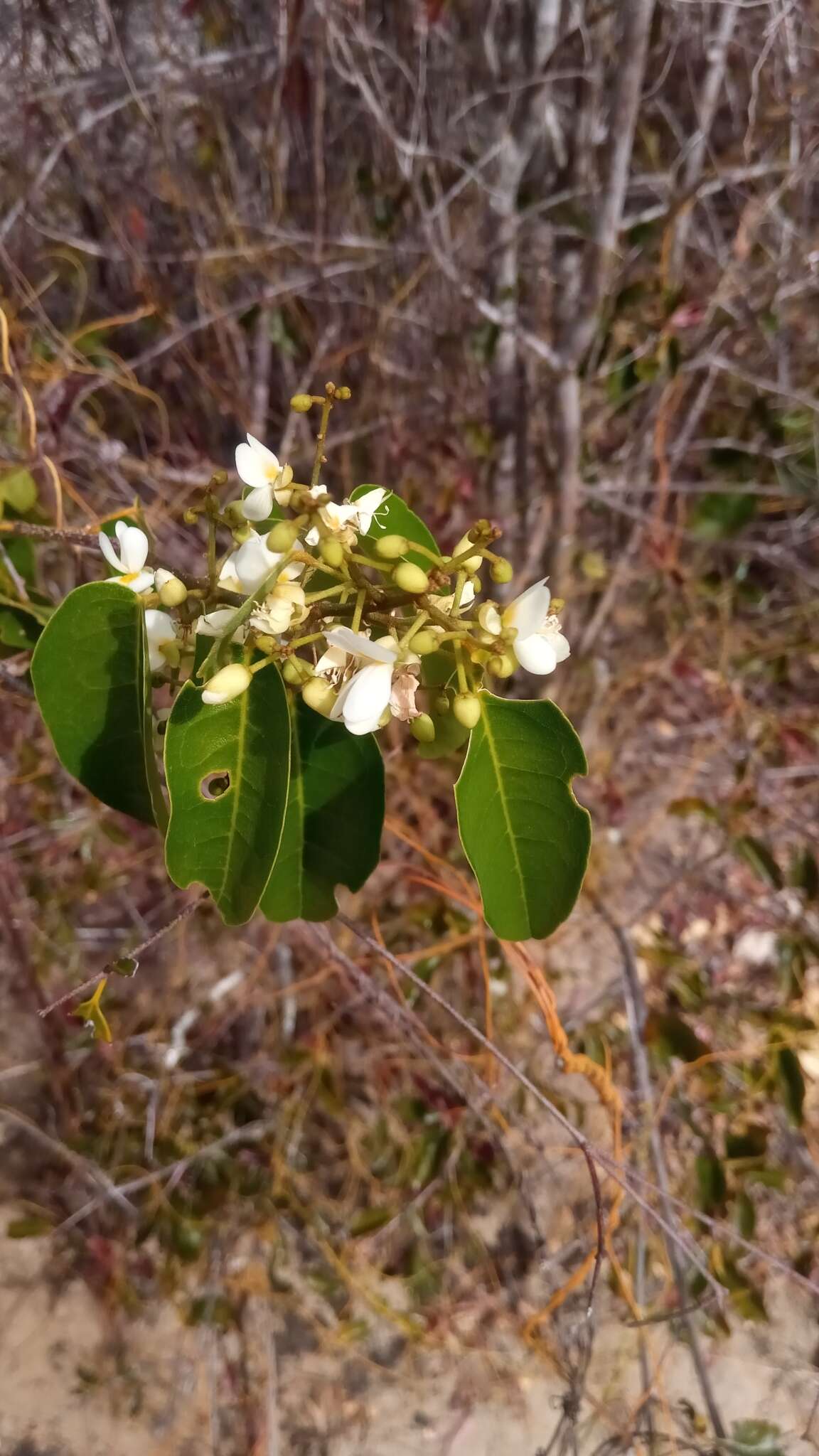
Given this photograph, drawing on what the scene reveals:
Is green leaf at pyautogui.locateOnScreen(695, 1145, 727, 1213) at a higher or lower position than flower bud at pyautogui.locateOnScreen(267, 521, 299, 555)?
lower

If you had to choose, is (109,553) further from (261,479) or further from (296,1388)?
(296,1388)

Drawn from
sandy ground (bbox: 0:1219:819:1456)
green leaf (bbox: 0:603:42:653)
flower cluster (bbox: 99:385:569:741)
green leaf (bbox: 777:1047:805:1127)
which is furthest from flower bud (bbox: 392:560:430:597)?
sandy ground (bbox: 0:1219:819:1456)

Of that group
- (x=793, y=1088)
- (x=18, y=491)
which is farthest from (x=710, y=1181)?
(x=18, y=491)

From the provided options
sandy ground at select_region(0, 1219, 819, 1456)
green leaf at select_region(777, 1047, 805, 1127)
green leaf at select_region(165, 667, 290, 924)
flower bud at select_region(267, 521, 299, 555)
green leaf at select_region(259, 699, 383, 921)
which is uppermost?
flower bud at select_region(267, 521, 299, 555)

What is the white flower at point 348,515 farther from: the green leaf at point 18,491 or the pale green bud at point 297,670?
the green leaf at point 18,491

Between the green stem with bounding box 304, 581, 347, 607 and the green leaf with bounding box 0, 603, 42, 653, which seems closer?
the green stem with bounding box 304, 581, 347, 607

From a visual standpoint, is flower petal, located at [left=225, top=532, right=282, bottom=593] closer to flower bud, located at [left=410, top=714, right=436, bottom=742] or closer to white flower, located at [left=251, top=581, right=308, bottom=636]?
white flower, located at [left=251, top=581, right=308, bottom=636]
